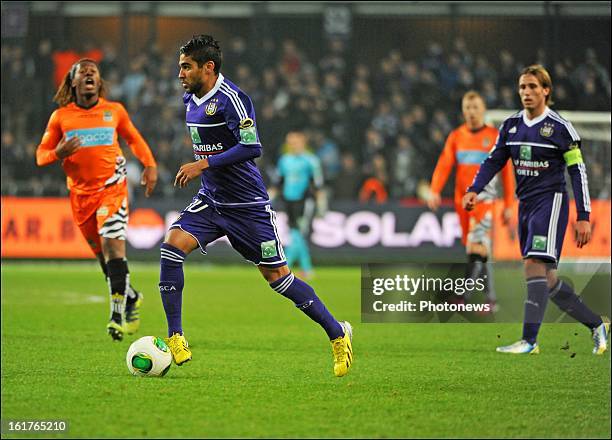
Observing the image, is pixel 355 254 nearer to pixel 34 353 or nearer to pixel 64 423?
pixel 34 353

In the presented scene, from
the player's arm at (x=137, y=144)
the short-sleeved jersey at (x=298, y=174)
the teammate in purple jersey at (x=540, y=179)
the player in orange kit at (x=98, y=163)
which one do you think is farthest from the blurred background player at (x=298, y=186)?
the teammate in purple jersey at (x=540, y=179)

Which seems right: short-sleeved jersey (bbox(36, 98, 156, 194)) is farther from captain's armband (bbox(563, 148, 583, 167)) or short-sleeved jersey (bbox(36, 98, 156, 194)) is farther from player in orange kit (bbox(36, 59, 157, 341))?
captain's armband (bbox(563, 148, 583, 167))

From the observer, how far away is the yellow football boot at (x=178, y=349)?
7.04m

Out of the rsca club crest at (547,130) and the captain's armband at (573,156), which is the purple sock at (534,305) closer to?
the captain's armband at (573,156)

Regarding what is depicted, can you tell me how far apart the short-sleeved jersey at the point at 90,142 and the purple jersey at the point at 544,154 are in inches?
123

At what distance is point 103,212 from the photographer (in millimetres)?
9211

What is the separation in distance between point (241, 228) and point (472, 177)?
4.80 metres

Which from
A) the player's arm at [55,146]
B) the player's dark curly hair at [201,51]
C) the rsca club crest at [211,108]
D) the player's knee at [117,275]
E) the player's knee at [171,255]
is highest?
the player's dark curly hair at [201,51]

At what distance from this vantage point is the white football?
23.0 ft

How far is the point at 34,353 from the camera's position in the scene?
8266mm

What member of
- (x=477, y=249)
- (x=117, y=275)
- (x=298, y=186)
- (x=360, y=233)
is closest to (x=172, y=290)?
(x=117, y=275)

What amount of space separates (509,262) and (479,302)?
469 cm

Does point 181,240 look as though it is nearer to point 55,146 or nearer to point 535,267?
point 55,146

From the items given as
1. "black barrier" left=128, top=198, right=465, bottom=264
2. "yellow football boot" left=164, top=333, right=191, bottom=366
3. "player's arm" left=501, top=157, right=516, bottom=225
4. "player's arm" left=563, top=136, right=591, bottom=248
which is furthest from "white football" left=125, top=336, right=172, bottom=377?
"black barrier" left=128, top=198, right=465, bottom=264
